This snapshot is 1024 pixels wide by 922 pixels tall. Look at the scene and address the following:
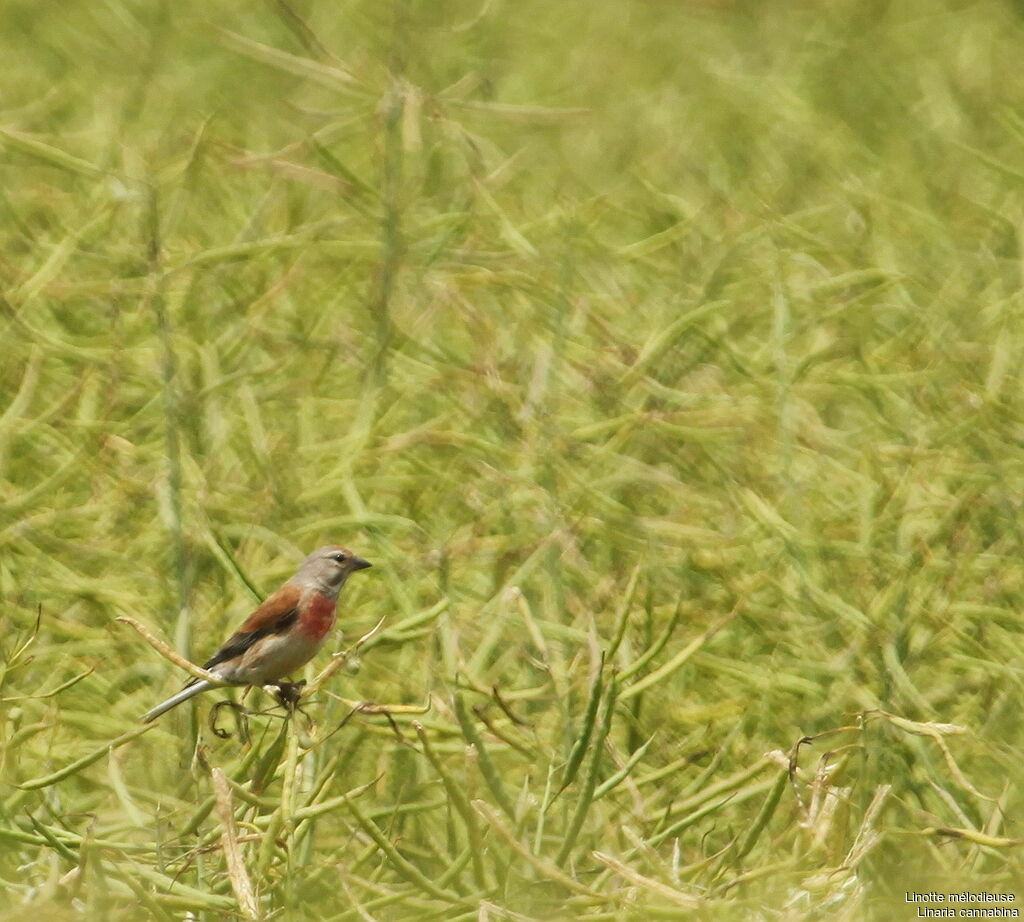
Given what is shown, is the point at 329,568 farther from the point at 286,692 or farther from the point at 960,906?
the point at 960,906

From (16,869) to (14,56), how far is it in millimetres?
5333

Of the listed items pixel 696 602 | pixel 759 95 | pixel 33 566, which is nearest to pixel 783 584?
pixel 696 602

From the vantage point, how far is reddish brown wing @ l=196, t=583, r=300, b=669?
4512 millimetres

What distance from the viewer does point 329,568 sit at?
15.6ft

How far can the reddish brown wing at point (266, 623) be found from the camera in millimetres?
4512

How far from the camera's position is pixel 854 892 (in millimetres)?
2984

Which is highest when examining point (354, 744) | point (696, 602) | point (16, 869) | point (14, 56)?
point (354, 744)

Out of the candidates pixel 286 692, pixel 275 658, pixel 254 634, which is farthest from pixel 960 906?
pixel 254 634

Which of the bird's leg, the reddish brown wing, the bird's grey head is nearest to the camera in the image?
the bird's leg

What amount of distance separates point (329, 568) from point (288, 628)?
265mm

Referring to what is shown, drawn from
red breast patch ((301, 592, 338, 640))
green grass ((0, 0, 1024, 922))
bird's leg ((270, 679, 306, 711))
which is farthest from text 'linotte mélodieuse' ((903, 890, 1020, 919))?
red breast patch ((301, 592, 338, 640))

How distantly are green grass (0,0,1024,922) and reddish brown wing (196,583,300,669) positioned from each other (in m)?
0.18

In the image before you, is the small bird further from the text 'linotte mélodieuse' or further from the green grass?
the text 'linotte mélodieuse'

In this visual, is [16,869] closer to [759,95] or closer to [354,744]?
[354,744]
